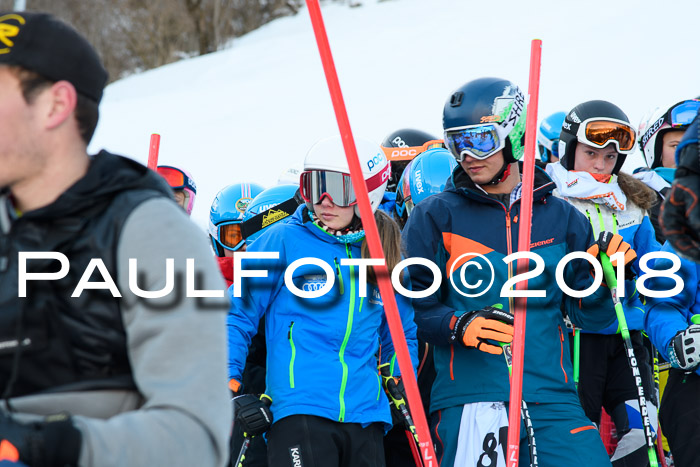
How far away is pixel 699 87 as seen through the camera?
20.0 metres

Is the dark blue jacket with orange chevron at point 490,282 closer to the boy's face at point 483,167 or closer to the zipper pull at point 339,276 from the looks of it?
the boy's face at point 483,167

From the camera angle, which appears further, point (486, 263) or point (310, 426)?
point (486, 263)

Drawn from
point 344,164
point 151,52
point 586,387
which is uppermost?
point 151,52

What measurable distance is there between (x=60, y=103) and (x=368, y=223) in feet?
5.45

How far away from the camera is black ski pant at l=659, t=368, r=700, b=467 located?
189 inches

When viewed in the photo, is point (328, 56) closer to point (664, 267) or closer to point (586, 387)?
point (664, 267)

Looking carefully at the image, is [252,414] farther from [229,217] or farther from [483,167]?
[229,217]

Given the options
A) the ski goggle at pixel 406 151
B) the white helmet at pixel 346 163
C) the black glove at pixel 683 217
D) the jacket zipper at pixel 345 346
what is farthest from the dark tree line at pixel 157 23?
the black glove at pixel 683 217

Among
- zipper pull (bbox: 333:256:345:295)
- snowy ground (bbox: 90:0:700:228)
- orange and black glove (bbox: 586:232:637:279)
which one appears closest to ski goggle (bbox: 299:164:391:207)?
zipper pull (bbox: 333:256:345:295)

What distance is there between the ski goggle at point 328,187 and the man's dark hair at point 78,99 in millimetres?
2369

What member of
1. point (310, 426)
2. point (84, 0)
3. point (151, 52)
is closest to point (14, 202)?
point (310, 426)

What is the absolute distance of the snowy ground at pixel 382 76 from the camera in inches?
851

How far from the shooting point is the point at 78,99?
207cm

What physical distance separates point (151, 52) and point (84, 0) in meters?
4.05
